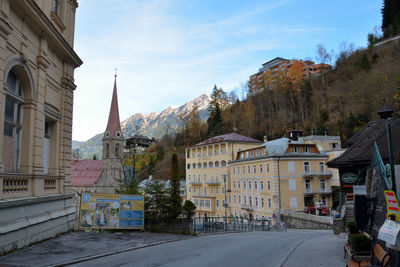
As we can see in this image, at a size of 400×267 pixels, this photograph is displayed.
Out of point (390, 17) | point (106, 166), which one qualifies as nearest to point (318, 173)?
point (106, 166)

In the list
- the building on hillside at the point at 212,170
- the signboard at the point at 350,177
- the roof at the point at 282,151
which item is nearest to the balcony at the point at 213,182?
the building on hillside at the point at 212,170

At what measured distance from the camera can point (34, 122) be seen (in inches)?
483

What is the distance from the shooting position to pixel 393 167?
6.83 meters

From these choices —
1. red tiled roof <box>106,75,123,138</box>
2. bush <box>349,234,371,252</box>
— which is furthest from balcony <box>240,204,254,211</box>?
bush <box>349,234,371,252</box>

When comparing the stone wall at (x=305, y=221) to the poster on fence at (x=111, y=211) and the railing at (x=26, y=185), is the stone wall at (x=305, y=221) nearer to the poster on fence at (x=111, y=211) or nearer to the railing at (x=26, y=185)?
the poster on fence at (x=111, y=211)

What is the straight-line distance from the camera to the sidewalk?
9.21 metres

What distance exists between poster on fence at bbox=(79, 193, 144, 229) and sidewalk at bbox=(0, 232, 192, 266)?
28.5 inches

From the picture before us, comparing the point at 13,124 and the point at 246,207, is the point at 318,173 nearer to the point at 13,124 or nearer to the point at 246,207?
the point at 246,207

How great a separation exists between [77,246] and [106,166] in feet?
193

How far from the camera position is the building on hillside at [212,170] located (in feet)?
186

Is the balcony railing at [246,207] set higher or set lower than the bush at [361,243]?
lower

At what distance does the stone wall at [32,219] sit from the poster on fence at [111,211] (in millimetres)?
790

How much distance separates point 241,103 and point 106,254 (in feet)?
245

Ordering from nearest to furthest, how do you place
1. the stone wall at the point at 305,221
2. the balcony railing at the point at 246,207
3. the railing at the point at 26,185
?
1. the railing at the point at 26,185
2. the stone wall at the point at 305,221
3. the balcony railing at the point at 246,207
